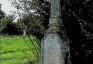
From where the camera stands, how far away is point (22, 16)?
1132 centimetres

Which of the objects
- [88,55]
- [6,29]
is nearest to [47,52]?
[88,55]

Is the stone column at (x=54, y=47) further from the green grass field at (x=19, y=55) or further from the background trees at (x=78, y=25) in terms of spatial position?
the green grass field at (x=19, y=55)

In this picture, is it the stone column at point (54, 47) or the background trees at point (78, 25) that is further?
the background trees at point (78, 25)

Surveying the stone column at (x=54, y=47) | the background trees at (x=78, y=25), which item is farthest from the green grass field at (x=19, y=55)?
the stone column at (x=54, y=47)

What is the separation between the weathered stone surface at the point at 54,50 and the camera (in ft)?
20.9

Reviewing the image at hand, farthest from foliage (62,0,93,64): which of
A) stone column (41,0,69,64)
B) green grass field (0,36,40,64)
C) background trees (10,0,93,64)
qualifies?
stone column (41,0,69,64)

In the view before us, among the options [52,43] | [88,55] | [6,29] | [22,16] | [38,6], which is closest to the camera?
[52,43]

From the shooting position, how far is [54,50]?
6363mm

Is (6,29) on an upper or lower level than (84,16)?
lower

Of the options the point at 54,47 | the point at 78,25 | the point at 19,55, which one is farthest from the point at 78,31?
the point at 19,55

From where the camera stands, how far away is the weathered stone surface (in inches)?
250

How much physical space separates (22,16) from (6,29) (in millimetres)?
29139

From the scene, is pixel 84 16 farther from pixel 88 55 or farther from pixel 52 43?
pixel 52 43

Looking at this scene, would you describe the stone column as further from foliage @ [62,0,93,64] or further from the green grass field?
the green grass field
